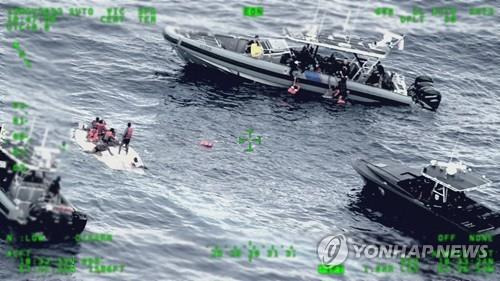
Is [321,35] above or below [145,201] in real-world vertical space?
above

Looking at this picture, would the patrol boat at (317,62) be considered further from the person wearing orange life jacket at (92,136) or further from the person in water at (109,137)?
the person wearing orange life jacket at (92,136)

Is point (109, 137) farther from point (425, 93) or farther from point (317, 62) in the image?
point (425, 93)

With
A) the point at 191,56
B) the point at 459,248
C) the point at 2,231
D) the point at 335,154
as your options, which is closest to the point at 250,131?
the point at 335,154

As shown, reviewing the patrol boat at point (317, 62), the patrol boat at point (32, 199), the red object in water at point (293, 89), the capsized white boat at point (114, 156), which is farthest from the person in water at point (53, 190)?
the patrol boat at point (317, 62)

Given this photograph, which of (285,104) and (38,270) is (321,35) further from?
(38,270)

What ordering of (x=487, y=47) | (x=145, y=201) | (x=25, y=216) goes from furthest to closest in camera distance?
(x=487, y=47), (x=145, y=201), (x=25, y=216)

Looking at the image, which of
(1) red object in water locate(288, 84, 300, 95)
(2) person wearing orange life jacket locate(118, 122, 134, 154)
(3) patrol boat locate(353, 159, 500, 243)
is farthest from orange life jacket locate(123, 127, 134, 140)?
(1) red object in water locate(288, 84, 300, 95)

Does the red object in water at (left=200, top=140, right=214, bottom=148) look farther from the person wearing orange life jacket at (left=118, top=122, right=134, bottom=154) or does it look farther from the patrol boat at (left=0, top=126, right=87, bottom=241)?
the patrol boat at (left=0, top=126, right=87, bottom=241)
